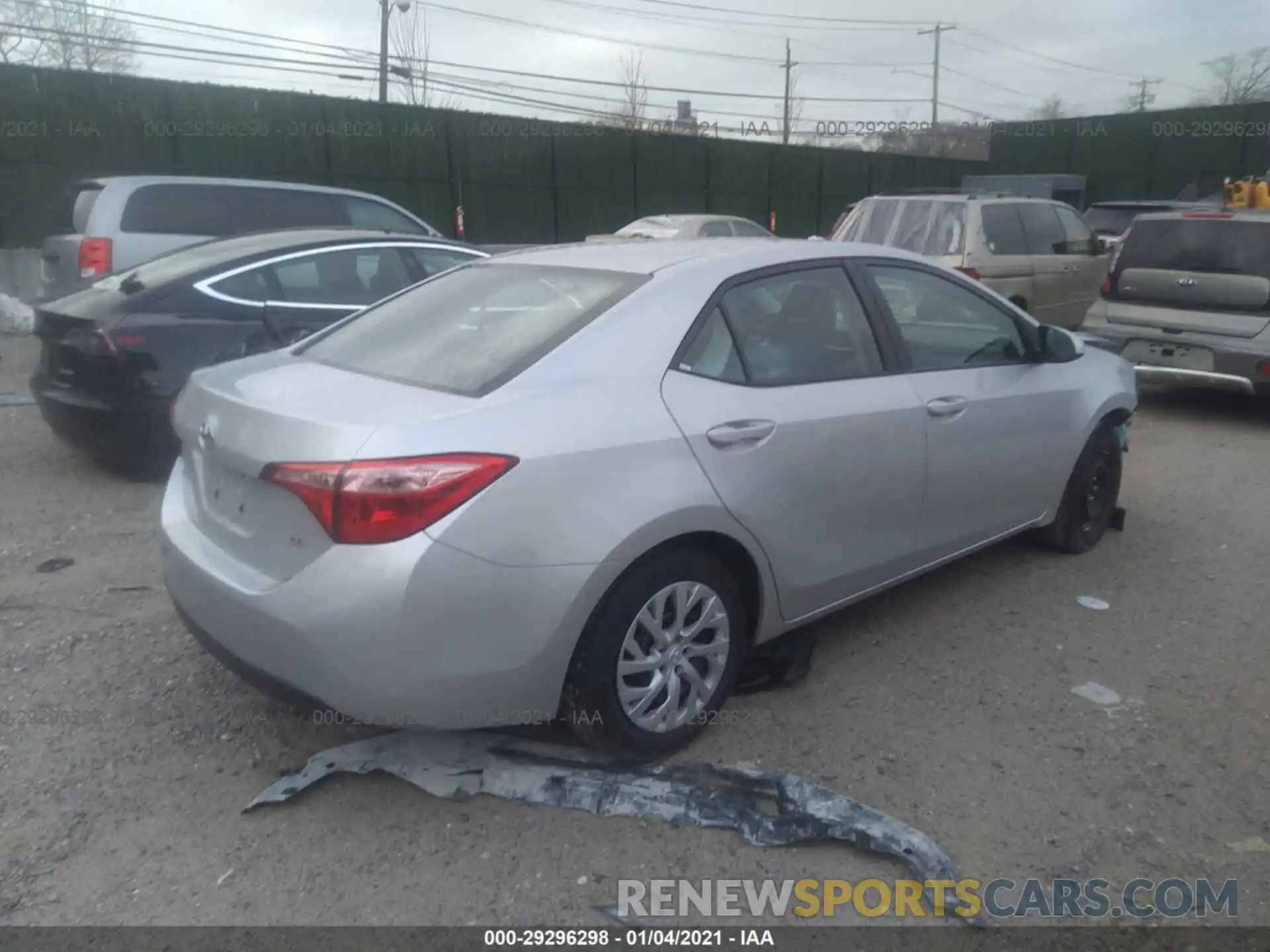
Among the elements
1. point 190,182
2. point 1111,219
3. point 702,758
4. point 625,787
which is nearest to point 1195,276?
point 702,758

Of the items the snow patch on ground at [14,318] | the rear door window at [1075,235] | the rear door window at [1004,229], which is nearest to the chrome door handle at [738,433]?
the rear door window at [1004,229]

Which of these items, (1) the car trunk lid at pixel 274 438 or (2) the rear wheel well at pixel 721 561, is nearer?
(1) the car trunk lid at pixel 274 438

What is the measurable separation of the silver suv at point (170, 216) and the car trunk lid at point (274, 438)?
235 inches

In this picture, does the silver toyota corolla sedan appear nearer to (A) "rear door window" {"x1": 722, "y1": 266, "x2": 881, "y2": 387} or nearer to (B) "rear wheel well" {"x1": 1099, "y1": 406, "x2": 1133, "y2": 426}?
(A) "rear door window" {"x1": 722, "y1": 266, "x2": 881, "y2": 387}

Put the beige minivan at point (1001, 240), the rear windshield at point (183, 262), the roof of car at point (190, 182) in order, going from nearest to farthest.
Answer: the rear windshield at point (183, 262)
the roof of car at point (190, 182)
the beige minivan at point (1001, 240)

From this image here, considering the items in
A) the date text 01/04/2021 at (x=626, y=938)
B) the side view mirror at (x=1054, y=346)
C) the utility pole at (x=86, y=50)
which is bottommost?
the date text 01/04/2021 at (x=626, y=938)

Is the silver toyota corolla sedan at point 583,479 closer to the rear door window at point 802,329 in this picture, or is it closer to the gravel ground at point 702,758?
the rear door window at point 802,329

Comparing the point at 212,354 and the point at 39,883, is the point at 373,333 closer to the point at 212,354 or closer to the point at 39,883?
the point at 39,883

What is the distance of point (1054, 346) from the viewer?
4.76 metres

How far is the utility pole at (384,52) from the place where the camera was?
29.6 metres

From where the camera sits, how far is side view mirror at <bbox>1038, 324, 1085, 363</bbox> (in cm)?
474

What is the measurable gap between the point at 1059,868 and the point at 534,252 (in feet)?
9.27

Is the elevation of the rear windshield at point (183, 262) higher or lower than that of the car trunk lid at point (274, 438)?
higher

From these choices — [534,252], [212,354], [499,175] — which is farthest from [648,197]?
[534,252]
